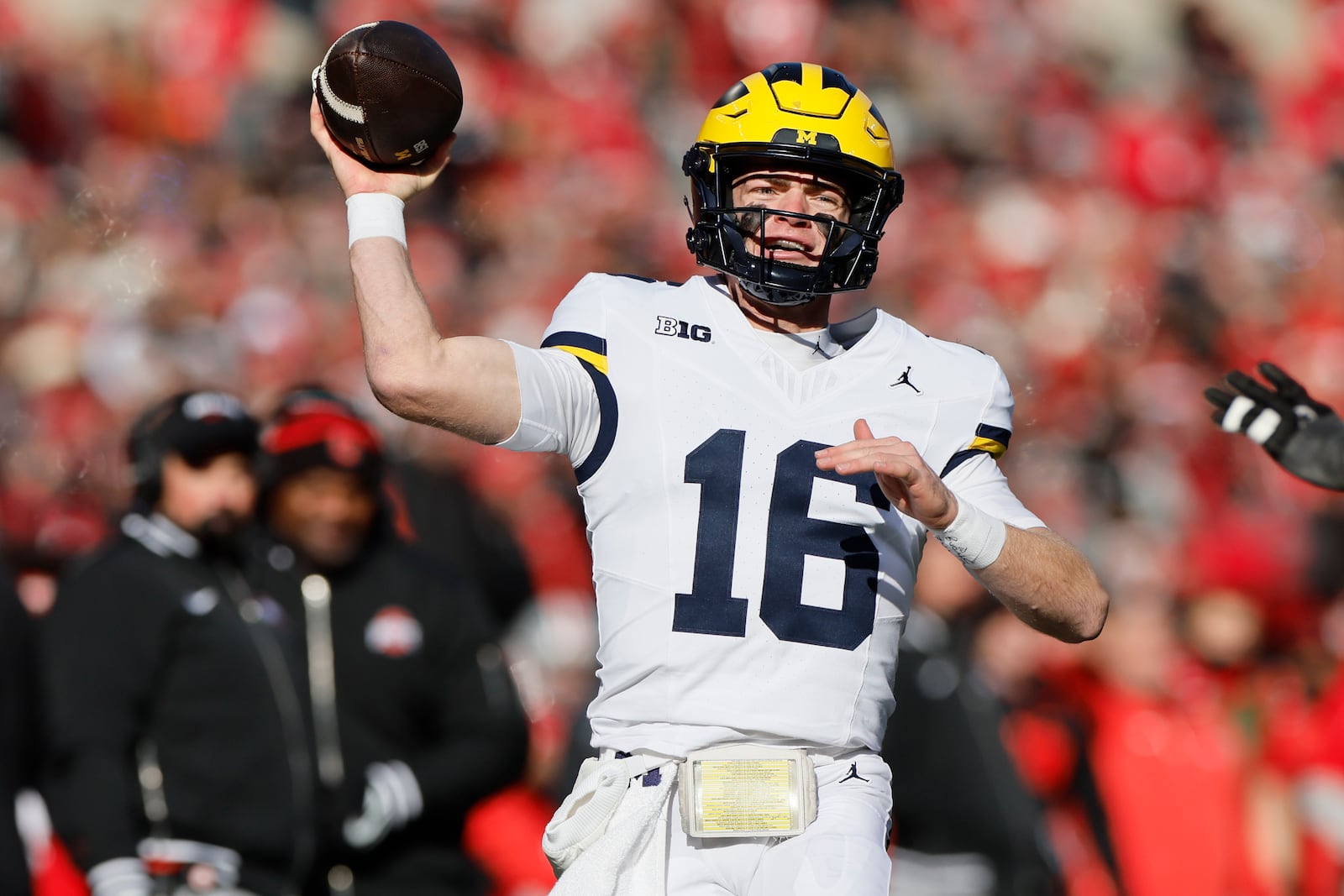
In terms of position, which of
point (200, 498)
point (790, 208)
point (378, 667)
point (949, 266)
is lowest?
point (949, 266)

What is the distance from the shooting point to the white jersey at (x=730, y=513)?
10.5 feet

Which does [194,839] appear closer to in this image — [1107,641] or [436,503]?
[436,503]

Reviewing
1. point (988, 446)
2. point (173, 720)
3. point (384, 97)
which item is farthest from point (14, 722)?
point (988, 446)

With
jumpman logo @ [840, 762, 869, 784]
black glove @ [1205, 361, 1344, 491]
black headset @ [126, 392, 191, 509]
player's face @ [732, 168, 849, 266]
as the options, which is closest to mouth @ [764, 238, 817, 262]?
player's face @ [732, 168, 849, 266]

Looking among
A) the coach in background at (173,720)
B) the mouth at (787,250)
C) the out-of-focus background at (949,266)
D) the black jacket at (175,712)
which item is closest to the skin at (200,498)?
the coach in background at (173,720)

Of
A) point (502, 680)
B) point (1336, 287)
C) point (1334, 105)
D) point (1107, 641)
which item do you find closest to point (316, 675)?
point (502, 680)

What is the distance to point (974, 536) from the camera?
3148 mm

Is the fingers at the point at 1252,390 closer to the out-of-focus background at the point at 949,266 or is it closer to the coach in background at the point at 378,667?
the out-of-focus background at the point at 949,266

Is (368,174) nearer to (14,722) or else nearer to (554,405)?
(554,405)

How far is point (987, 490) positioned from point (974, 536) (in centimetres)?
28

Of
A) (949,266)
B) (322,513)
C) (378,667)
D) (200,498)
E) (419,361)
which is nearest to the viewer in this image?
(419,361)

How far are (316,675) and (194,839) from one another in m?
0.61

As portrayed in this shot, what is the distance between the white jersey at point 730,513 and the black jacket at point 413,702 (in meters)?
1.99

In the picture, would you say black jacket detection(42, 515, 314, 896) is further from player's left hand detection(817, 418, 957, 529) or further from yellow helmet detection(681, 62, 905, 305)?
player's left hand detection(817, 418, 957, 529)
